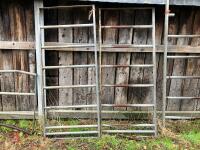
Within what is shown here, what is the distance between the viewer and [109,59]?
18.1 ft

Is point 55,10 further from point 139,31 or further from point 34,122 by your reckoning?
point 34,122

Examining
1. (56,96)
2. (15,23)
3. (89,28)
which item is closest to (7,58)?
(15,23)

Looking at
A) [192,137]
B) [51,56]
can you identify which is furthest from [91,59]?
[192,137]

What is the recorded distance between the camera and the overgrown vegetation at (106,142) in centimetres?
513

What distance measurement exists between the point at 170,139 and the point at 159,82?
102cm

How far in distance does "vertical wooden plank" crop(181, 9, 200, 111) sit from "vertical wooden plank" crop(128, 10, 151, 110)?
29.1 inches

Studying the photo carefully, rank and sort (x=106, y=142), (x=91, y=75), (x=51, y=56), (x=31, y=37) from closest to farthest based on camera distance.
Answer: (x=106, y=142), (x=31, y=37), (x=51, y=56), (x=91, y=75)

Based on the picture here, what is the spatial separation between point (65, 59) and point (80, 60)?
0.25m

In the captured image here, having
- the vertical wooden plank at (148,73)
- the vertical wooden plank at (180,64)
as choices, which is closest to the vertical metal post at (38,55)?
the vertical wooden plank at (148,73)

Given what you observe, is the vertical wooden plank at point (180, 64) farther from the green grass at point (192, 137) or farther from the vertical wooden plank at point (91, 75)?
the vertical wooden plank at point (91, 75)

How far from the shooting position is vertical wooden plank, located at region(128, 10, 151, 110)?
17.5 ft

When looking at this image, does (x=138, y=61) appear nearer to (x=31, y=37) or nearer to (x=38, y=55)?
(x=38, y=55)

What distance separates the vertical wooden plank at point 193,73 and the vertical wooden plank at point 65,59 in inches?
79.0

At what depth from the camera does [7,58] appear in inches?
216
